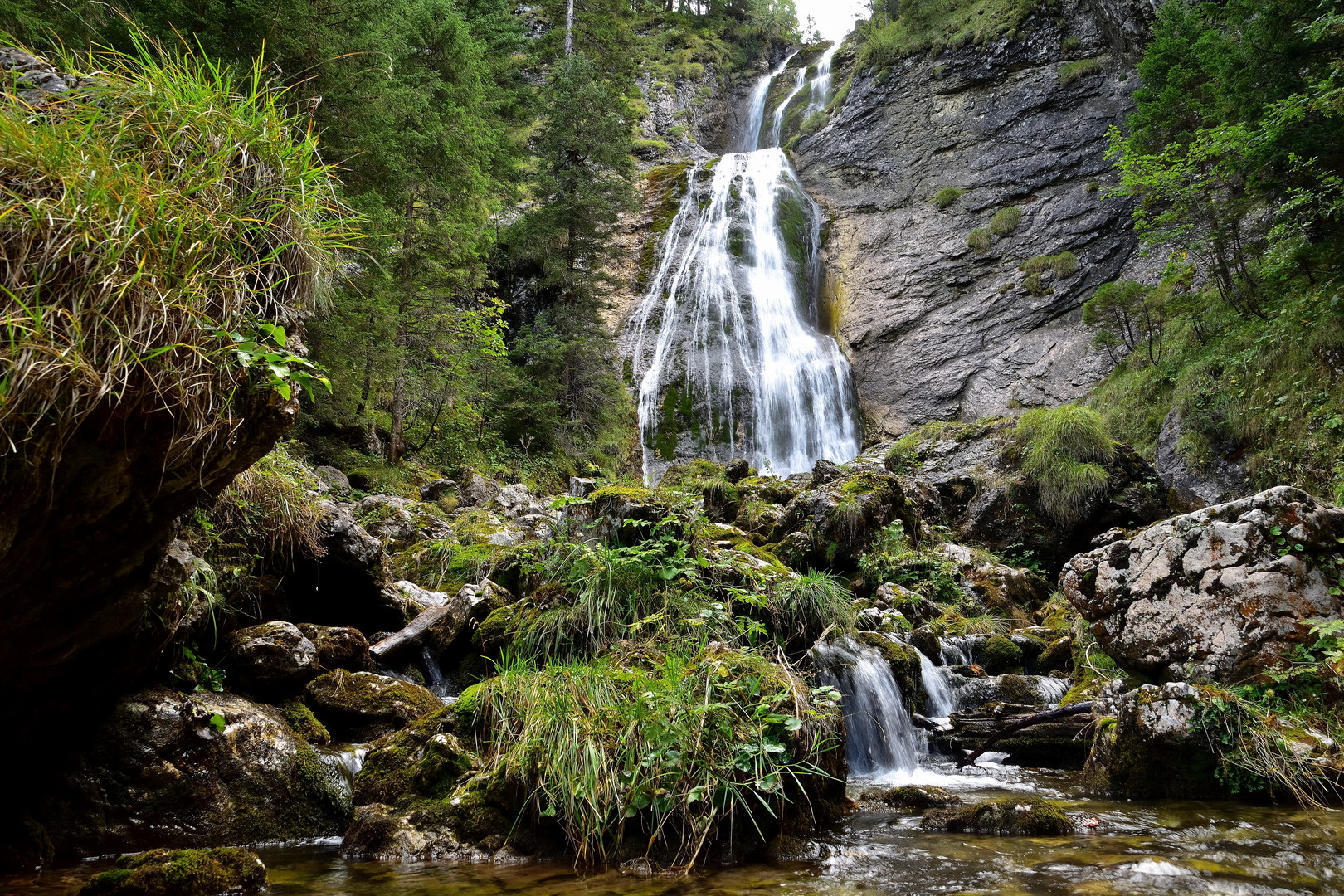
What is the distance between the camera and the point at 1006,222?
19969mm

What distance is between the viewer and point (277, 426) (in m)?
2.83

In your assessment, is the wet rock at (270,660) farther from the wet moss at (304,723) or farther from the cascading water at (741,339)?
the cascading water at (741,339)

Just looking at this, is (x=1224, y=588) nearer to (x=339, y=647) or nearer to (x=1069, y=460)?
(x=339, y=647)

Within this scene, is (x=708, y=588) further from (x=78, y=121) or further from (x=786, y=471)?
(x=786, y=471)

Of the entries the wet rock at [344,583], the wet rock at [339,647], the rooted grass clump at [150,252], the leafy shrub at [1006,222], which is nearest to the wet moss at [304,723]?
the wet rock at [339,647]

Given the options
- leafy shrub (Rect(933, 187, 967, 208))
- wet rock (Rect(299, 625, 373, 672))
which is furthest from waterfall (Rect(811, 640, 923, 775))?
leafy shrub (Rect(933, 187, 967, 208))

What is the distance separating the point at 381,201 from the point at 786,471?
36.5ft

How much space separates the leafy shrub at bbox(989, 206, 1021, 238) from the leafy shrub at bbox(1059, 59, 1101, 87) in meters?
4.50

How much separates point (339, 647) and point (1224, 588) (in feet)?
20.1

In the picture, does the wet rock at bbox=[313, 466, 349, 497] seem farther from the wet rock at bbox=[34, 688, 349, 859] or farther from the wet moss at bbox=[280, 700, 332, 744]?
the wet rock at bbox=[34, 688, 349, 859]

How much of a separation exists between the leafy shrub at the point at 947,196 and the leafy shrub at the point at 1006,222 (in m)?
1.62

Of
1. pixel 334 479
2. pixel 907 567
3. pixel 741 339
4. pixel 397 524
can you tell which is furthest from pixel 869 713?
pixel 741 339

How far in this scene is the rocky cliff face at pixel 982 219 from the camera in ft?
59.6

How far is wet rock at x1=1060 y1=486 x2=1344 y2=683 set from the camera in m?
4.46
